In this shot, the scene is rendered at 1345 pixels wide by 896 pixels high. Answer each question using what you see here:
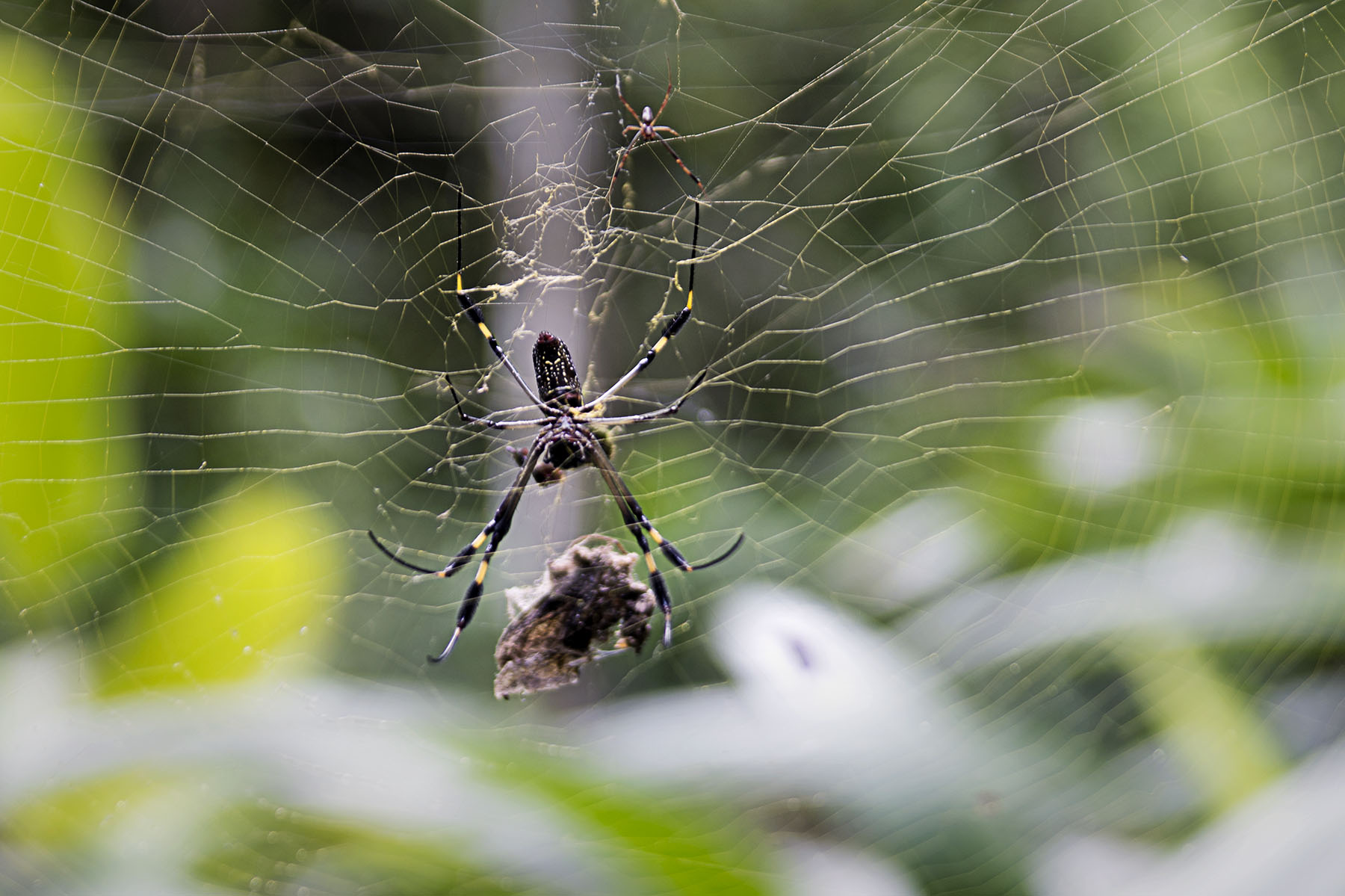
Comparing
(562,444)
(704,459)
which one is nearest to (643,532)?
(562,444)

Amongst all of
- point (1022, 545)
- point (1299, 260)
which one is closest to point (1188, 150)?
point (1299, 260)

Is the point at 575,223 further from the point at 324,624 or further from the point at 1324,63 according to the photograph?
the point at 1324,63

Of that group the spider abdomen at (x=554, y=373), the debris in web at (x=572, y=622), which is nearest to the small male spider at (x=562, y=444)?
the spider abdomen at (x=554, y=373)

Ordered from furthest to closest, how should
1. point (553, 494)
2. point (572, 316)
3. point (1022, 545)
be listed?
1. point (572, 316)
2. point (553, 494)
3. point (1022, 545)

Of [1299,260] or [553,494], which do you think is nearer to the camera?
[1299,260]

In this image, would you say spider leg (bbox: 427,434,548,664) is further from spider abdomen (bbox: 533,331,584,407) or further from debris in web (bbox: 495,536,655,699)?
debris in web (bbox: 495,536,655,699)

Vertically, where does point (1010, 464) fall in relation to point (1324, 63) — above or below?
below

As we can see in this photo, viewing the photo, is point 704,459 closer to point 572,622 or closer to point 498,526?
point 498,526
